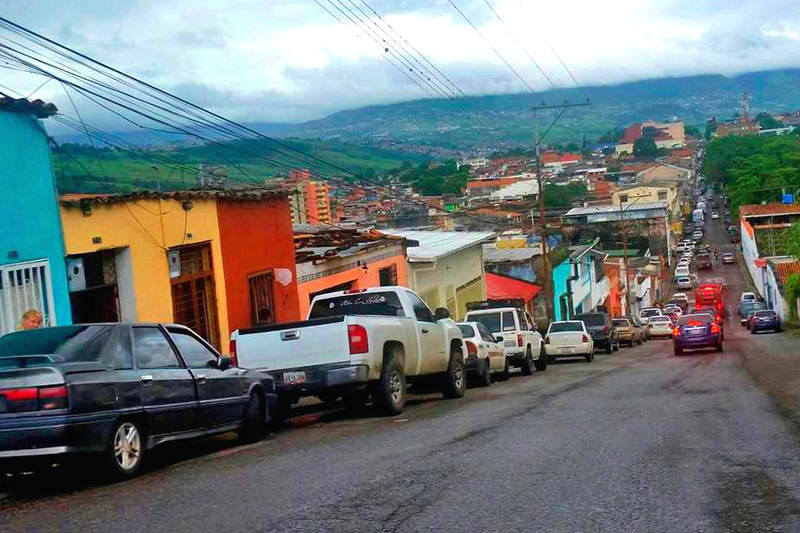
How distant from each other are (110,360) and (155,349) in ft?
3.01

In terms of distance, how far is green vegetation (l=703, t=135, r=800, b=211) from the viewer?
445ft

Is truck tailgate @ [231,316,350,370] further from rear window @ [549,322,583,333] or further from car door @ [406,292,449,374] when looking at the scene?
rear window @ [549,322,583,333]

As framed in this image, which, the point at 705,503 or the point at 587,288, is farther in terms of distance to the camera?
the point at 587,288

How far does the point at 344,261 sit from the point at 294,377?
1641cm

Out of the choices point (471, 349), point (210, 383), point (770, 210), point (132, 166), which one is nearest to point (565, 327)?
point (471, 349)

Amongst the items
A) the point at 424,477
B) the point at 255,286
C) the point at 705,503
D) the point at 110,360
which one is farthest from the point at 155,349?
the point at 255,286

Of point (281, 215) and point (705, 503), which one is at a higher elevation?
point (281, 215)

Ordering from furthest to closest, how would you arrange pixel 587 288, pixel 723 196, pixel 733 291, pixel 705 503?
pixel 723 196 → pixel 733 291 → pixel 587 288 → pixel 705 503

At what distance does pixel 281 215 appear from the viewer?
88.1 ft

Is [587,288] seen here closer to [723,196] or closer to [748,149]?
[723,196]

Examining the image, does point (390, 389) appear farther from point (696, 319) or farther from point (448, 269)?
point (448, 269)

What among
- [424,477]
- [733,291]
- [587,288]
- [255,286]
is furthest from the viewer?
[733,291]

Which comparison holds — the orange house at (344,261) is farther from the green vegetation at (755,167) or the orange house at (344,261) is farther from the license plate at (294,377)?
the green vegetation at (755,167)

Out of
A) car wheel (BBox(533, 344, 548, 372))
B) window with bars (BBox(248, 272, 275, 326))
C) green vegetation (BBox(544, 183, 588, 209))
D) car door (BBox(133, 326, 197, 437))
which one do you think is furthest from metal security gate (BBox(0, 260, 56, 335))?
green vegetation (BBox(544, 183, 588, 209))
